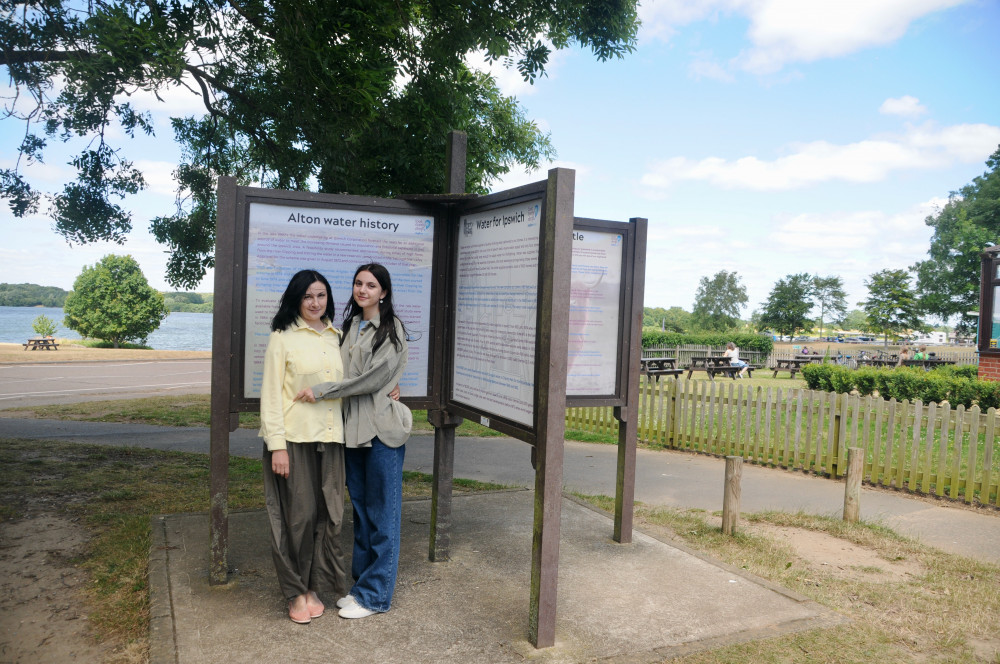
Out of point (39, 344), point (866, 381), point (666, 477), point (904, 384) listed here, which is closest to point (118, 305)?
point (39, 344)

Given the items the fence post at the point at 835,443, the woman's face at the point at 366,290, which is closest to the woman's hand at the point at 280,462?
the woman's face at the point at 366,290

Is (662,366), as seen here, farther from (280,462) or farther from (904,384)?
(280,462)

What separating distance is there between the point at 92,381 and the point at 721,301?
2547 inches

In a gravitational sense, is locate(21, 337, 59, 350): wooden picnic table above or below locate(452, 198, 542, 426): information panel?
below

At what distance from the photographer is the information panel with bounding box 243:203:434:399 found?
432 centimetres

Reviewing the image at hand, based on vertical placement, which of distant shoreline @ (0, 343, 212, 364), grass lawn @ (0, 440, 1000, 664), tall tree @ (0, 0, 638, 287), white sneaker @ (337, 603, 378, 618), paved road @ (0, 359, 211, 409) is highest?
tall tree @ (0, 0, 638, 287)

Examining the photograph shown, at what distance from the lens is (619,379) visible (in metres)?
5.36

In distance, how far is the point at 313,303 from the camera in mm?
3852

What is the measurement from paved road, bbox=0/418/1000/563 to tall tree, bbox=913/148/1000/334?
4110 cm

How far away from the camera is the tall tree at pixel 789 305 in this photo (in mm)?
60219

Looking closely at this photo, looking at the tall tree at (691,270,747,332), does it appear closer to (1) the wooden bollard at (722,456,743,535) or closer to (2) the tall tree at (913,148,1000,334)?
(2) the tall tree at (913,148,1000,334)

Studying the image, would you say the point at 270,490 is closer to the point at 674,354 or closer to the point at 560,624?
the point at 560,624

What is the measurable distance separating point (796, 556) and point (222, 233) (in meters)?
4.74

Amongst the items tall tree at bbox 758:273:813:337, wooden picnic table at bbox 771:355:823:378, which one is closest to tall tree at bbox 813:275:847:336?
tall tree at bbox 758:273:813:337
